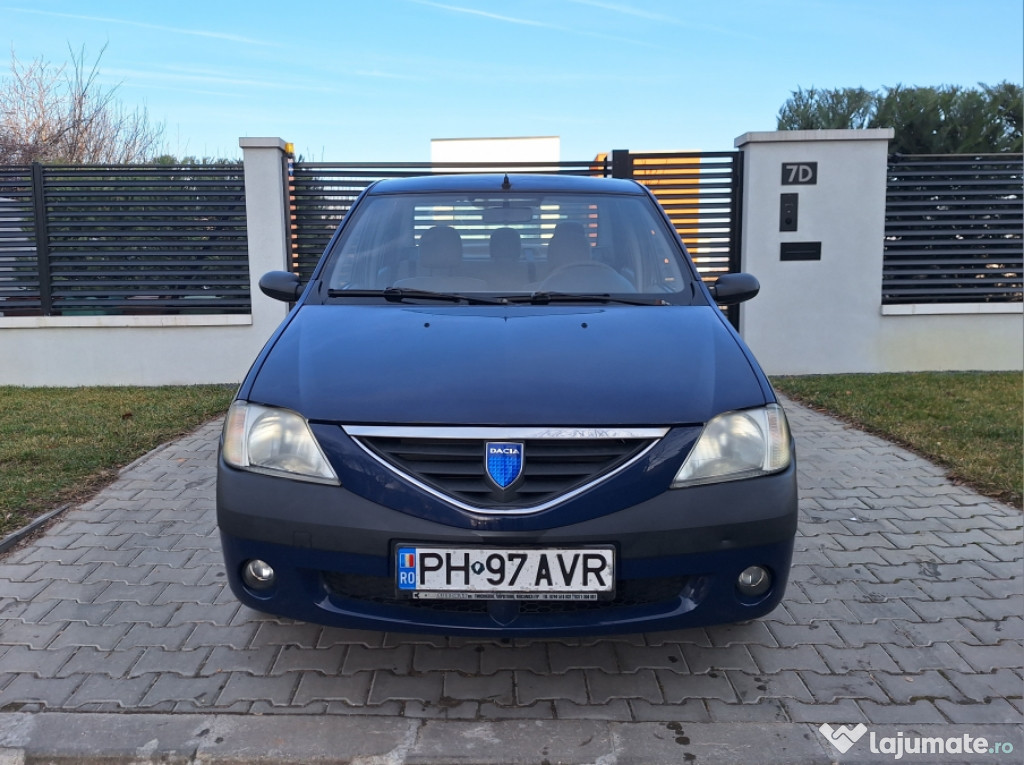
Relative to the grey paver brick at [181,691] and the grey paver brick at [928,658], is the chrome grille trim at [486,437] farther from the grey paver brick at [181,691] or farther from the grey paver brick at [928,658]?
the grey paver brick at [928,658]

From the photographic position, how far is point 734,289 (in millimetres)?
3621

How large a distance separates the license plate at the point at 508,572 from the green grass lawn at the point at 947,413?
3322mm

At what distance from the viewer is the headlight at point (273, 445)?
237 centimetres

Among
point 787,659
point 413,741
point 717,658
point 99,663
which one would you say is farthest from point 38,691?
point 787,659

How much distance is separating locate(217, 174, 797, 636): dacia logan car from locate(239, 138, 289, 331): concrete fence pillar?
574 cm

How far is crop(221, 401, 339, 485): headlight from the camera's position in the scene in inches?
93.1

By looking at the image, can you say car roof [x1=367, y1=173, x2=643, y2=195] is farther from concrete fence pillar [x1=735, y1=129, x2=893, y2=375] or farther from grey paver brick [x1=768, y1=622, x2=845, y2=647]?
concrete fence pillar [x1=735, y1=129, x2=893, y2=375]

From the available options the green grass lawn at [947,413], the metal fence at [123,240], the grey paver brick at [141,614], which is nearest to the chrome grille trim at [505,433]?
the grey paver brick at [141,614]

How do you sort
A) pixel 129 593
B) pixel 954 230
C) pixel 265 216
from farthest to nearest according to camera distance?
pixel 954 230
pixel 265 216
pixel 129 593

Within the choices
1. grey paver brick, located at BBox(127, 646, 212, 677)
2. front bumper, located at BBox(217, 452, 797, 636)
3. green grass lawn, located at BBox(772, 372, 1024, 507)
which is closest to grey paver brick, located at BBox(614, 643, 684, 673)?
front bumper, located at BBox(217, 452, 797, 636)

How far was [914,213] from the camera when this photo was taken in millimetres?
8461

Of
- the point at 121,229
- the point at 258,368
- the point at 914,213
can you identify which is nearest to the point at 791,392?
the point at 914,213

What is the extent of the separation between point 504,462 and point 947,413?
5331 millimetres

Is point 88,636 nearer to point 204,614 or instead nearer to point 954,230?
point 204,614
